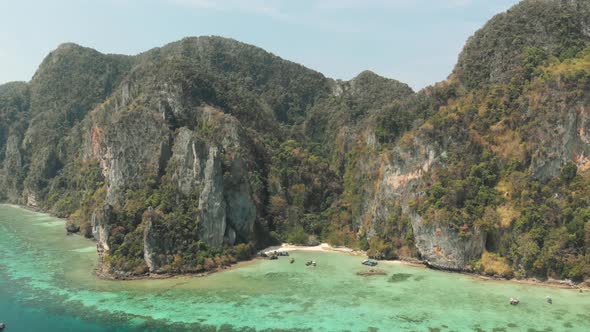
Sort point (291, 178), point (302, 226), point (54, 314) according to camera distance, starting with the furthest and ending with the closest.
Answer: point (291, 178)
point (302, 226)
point (54, 314)

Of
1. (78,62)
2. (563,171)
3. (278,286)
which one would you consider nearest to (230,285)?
(278,286)

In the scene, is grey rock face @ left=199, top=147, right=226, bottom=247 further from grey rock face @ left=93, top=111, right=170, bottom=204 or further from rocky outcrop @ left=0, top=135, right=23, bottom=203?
rocky outcrop @ left=0, top=135, right=23, bottom=203

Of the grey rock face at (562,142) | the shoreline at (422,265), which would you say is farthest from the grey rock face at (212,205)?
the grey rock face at (562,142)

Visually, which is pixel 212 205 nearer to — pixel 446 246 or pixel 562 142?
pixel 446 246

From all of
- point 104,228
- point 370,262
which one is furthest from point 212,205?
point 370,262

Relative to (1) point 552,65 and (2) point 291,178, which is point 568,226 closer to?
(1) point 552,65
